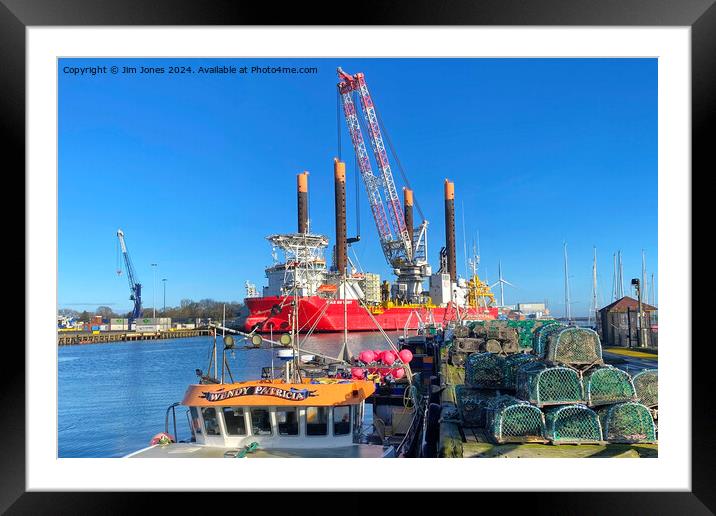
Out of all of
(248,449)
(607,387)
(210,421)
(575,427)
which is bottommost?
(248,449)

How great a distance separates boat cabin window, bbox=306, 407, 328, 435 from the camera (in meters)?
7.62

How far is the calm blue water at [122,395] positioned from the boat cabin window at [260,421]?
180 cm

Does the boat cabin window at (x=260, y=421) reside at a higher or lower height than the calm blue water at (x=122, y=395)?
higher

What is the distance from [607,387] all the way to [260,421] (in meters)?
4.50

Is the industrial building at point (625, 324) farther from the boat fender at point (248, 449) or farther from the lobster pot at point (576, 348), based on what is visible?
the boat fender at point (248, 449)

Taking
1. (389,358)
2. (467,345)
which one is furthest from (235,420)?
(467,345)

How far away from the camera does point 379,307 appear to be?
172 feet

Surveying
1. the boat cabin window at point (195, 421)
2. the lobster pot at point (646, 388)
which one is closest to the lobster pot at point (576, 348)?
the lobster pot at point (646, 388)

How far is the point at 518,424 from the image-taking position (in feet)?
20.9
